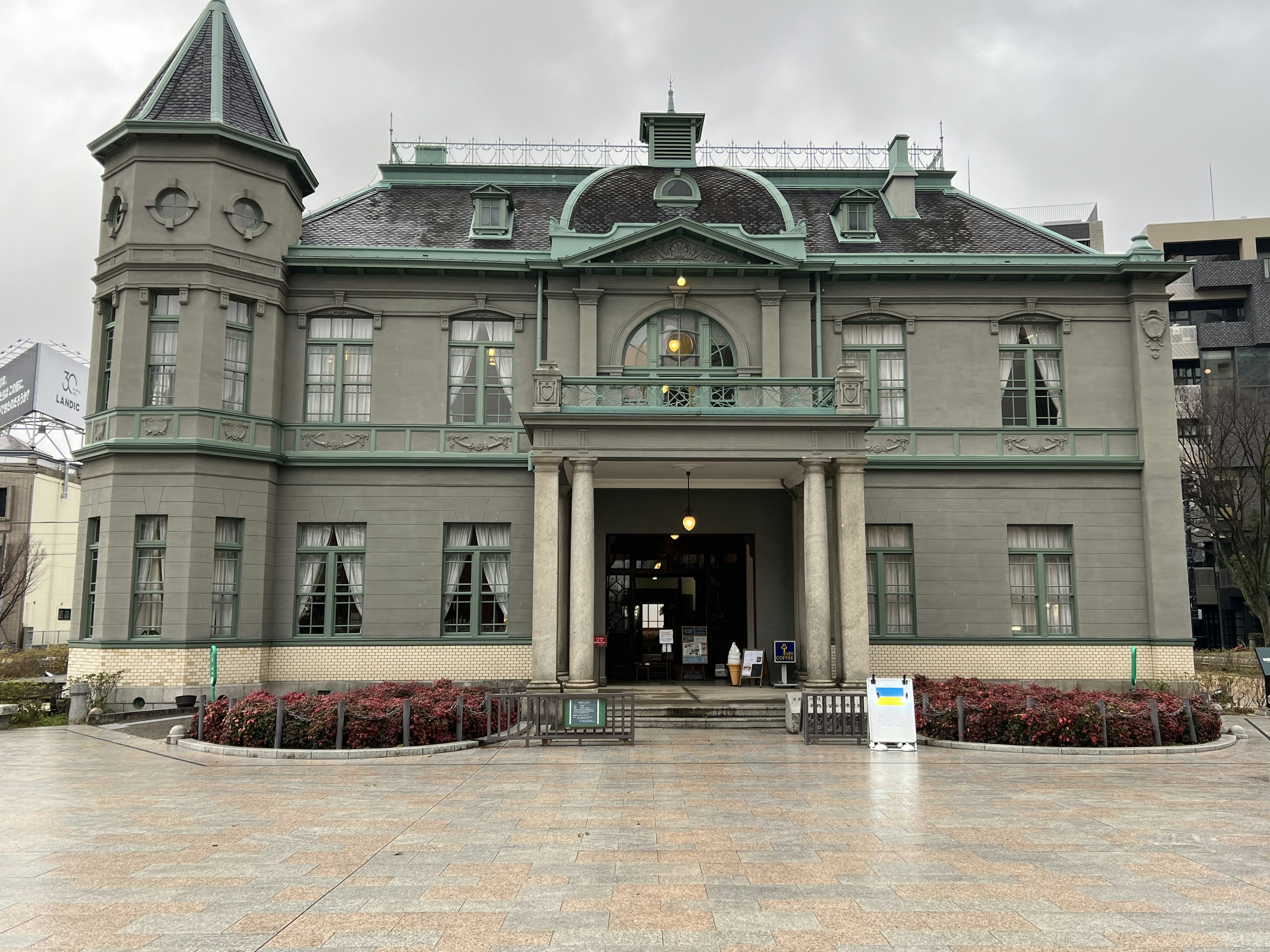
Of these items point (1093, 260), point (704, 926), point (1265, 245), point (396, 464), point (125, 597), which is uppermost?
point (1265, 245)

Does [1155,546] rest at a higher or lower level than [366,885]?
higher

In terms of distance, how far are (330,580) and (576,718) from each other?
9.32 metres

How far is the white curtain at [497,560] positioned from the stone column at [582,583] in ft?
11.6

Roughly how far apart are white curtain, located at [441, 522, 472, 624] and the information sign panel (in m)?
7.50

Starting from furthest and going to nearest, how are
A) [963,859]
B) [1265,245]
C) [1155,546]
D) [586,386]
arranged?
[1265,245]
[1155,546]
[586,386]
[963,859]

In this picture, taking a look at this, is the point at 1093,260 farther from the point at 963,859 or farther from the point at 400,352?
the point at 963,859

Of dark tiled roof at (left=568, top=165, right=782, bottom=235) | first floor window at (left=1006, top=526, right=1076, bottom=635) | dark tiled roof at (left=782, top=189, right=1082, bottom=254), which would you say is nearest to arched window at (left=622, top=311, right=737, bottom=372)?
dark tiled roof at (left=568, top=165, right=782, bottom=235)

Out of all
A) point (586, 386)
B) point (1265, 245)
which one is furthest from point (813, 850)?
point (1265, 245)

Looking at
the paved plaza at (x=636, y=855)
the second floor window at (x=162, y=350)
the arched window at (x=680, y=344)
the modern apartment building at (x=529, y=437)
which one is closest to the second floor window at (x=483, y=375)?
the modern apartment building at (x=529, y=437)

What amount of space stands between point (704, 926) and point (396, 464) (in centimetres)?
1815

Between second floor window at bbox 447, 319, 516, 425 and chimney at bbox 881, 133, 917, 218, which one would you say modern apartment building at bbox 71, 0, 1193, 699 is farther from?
chimney at bbox 881, 133, 917, 218

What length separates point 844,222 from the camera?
26.2 metres

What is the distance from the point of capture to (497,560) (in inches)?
938

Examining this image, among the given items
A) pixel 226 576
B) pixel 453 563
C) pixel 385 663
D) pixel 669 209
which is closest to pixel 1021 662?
pixel 453 563
